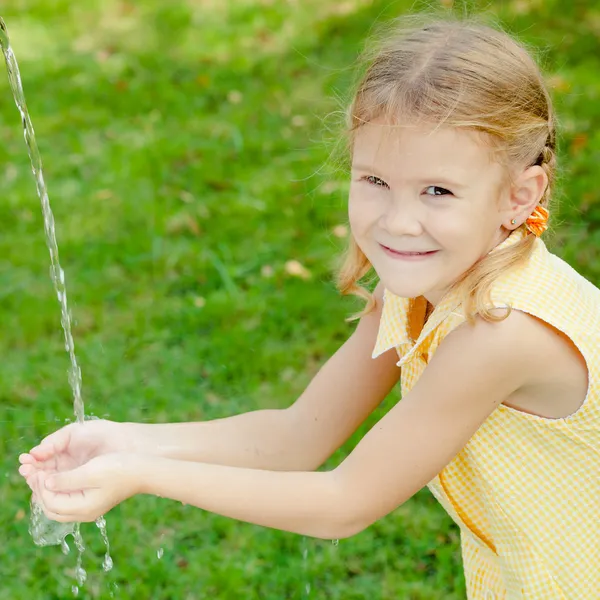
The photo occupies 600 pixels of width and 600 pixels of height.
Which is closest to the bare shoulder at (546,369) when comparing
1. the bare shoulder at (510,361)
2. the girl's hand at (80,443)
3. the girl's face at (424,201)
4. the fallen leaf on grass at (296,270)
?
the bare shoulder at (510,361)

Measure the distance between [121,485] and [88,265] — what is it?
2.44 meters

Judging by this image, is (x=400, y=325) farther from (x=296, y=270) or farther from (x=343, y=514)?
(x=296, y=270)

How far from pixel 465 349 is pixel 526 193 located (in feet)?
0.99

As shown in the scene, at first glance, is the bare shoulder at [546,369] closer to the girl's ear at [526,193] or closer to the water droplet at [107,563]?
the girl's ear at [526,193]

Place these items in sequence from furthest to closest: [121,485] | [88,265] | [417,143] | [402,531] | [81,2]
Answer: [81,2] < [88,265] < [402,531] < [121,485] < [417,143]

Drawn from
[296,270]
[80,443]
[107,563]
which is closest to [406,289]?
[80,443]

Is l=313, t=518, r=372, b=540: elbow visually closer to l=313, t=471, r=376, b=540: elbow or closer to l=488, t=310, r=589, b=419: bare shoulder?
l=313, t=471, r=376, b=540: elbow

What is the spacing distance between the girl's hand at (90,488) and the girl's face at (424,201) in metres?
0.55

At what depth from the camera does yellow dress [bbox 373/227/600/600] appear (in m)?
1.74

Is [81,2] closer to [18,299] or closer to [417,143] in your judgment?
[18,299]

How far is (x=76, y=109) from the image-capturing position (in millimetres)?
5285

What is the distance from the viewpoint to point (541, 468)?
1808 millimetres

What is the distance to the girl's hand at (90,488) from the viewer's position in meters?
1.75

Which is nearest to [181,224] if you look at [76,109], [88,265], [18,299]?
[88,265]
